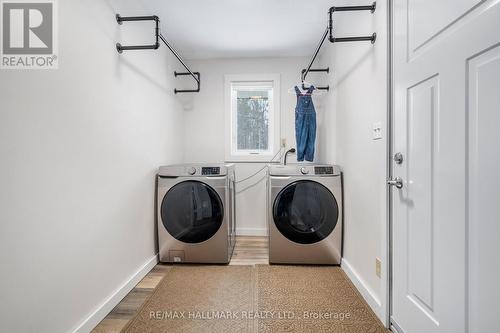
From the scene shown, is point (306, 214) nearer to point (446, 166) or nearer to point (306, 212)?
point (306, 212)

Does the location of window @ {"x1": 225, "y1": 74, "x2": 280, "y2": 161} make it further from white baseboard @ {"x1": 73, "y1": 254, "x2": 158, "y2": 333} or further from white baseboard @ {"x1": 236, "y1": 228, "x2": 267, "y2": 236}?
white baseboard @ {"x1": 73, "y1": 254, "x2": 158, "y2": 333}

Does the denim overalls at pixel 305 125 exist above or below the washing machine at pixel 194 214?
above

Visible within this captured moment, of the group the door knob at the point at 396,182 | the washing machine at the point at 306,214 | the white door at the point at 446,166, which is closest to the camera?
the white door at the point at 446,166

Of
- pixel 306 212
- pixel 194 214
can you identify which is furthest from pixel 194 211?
pixel 306 212

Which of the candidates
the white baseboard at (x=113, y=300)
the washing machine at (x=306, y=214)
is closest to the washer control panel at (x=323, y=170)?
the washing machine at (x=306, y=214)

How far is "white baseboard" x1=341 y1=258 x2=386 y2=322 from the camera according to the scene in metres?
1.41

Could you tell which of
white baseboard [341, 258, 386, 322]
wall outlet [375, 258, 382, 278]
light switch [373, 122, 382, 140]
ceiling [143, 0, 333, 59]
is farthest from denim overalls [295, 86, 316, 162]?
wall outlet [375, 258, 382, 278]

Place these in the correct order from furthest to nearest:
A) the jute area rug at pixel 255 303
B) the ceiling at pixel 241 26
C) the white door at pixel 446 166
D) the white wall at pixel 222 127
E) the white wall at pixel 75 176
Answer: the white wall at pixel 222 127
the ceiling at pixel 241 26
the jute area rug at pixel 255 303
the white wall at pixel 75 176
the white door at pixel 446 166

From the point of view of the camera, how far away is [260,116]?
3.07 meters

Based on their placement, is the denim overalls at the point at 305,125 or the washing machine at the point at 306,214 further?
the denim overalls at the point at 305,125

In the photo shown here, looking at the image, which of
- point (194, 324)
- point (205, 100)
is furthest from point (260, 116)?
point (194, 324)

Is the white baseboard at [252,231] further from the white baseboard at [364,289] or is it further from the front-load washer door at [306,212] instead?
the white baseboard at [364,289]

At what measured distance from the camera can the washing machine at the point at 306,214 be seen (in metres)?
2.04

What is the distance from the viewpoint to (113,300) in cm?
149
